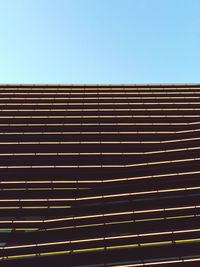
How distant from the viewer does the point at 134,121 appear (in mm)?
29781

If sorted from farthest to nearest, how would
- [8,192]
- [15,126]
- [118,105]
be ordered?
[118,105]
[15,126]
[8,192]

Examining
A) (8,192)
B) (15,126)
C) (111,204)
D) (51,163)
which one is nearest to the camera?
(111,204)

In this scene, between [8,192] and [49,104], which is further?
[49,104]

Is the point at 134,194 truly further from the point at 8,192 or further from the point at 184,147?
the point at 8,192

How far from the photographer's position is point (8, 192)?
79.2 feet

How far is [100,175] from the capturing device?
82.8ft

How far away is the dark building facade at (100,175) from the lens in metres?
19.8

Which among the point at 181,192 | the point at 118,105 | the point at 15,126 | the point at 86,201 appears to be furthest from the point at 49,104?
the point at 181,192

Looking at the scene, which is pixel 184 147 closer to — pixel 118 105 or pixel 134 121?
pixel 134 121

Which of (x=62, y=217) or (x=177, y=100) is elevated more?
(x=177, y=100)

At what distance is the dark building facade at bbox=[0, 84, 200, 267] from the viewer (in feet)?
65.1

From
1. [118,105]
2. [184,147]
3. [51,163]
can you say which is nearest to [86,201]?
[51,163]

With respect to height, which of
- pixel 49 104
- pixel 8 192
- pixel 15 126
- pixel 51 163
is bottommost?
pixel 8 192

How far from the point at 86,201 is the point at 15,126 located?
32.2 ft
